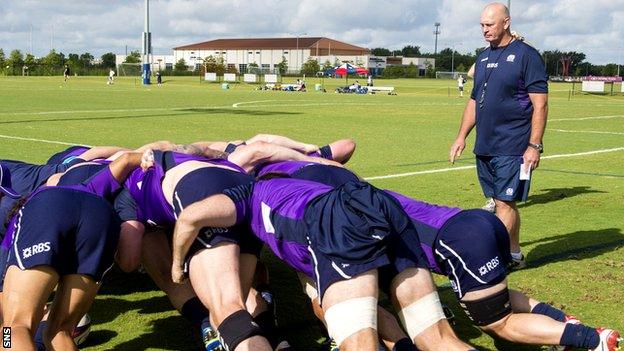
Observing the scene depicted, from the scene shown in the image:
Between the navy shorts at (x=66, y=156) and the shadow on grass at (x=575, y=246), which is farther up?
the navy shorts at (x=66, y=156)

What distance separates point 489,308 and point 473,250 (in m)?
0.40

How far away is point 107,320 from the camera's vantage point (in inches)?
213

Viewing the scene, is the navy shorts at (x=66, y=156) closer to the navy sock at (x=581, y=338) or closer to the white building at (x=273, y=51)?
the navy sock at (x=581, y=338)

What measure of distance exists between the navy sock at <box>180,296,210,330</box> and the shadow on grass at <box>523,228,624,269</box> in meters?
3.27

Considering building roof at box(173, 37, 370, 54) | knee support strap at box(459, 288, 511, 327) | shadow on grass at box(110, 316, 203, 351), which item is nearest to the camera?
knee support strap at box(459, 288, 511, 327)

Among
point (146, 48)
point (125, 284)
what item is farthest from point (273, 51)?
point (125, 284)

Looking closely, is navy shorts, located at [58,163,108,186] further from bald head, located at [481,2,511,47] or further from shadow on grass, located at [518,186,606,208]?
shadow on grass, located at [518,186,606,208]

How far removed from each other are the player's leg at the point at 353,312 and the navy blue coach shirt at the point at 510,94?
12.0ft

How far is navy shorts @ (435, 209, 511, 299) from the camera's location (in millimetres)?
4355

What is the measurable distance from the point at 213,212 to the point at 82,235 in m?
0.69

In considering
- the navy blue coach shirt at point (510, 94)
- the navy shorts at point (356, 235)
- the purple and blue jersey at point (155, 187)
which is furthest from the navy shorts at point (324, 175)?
the navy blue coach shirt at point (510, 94)
